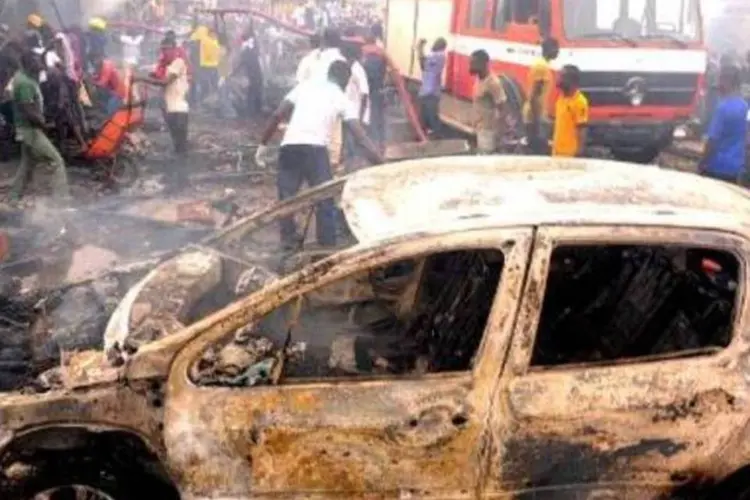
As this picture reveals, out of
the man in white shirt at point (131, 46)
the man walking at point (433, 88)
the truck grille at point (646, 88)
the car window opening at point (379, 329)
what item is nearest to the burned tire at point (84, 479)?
the car window opening at point (379, 329)

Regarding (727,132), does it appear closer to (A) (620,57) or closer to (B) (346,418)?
(A) (620,57)

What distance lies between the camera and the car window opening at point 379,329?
3695mm

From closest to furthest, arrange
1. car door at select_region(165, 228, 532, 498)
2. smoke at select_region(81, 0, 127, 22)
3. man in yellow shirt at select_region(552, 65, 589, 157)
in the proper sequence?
1. car door at select_region(165, 228, 532, 498)
2. man in yellow shirt at select_region(552, 65, 589, 157)
3. smoke at select_region(81, 0, 127, 22)

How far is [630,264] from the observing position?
13.9 ft

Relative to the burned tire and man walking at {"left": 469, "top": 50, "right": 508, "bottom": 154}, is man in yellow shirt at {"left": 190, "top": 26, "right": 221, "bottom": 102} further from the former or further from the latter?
the burned tire

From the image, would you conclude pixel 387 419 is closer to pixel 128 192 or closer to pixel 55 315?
pixel 55 315

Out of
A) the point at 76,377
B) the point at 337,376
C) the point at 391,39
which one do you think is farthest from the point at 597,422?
the point at 391,39

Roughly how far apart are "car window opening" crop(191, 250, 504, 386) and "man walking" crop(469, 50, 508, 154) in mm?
5839

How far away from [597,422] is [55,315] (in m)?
3.29

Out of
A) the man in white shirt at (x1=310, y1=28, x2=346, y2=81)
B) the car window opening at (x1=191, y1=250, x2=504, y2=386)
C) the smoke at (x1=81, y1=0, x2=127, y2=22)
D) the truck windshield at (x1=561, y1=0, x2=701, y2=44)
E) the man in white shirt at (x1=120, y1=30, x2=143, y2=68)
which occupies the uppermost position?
the truck windshield at (x1=561, y1=0, x2=701, y2=44)

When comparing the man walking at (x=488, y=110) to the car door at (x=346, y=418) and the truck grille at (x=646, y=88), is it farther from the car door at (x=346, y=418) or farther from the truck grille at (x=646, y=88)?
the car door at (x=346, y=418)

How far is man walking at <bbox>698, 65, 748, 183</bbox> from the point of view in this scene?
770 cm

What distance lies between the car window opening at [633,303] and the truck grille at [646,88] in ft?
23.5

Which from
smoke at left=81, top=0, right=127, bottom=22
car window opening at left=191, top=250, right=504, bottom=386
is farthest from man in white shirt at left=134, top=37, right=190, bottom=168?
smoke at left=81, top=0, right=127, bottom=22
